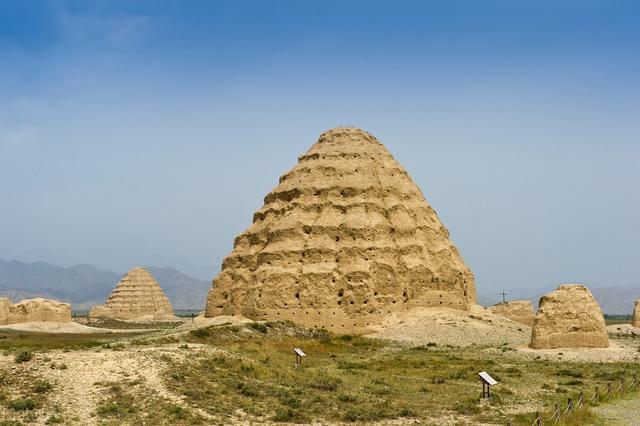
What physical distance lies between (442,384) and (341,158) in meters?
37.5

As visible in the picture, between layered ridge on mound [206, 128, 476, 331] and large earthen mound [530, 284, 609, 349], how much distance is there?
16.9 meters

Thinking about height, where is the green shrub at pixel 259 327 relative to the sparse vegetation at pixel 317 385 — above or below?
above

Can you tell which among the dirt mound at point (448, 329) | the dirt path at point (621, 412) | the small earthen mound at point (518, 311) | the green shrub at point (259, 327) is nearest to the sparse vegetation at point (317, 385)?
the dirt path at point (621, 412)

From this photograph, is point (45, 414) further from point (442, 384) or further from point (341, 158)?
point (341, 158)

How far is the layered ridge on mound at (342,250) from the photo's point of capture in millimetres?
55969

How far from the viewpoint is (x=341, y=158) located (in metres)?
65.5

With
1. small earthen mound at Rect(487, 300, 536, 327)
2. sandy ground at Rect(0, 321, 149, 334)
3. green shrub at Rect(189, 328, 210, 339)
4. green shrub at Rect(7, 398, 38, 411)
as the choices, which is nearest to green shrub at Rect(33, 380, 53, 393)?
green shrub at Rect(7, 398, 38, 411)

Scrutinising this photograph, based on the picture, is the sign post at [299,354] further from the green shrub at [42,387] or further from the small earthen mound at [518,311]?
the small earthen mound at [518,311]

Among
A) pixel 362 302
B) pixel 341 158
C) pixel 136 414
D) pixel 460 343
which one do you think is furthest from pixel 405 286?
pixel 136 414

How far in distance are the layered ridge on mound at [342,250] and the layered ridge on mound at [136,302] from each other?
42.9 metres

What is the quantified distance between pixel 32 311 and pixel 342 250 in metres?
38.0

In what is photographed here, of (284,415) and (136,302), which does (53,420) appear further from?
(136,302)

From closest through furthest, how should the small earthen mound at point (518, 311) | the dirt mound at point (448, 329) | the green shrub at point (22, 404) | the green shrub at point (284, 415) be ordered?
1. the green shrub at point (22, 404)
2. the green shrub at point (284, 415)
3. the dirt mound at point (448, 329)
4. the small earthen mound at point (518, 311)

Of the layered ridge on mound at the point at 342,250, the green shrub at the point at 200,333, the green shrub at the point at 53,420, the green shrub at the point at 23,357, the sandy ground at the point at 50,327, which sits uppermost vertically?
the layered ridge on mound at the point at 342,250
